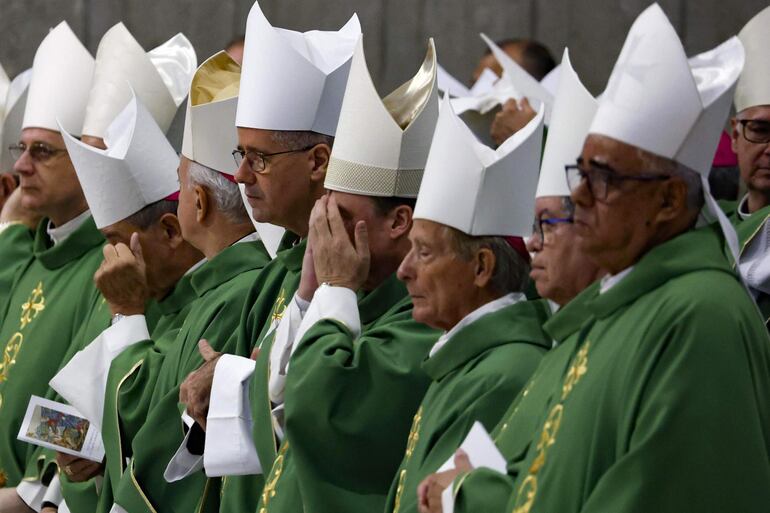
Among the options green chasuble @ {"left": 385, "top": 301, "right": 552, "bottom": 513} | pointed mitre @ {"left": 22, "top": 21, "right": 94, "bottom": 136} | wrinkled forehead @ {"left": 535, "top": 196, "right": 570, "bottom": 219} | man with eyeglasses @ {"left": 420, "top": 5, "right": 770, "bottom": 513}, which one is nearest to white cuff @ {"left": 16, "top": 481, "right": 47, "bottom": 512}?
pointed mitre @ {"left": 22, "top": 21, "right": 94, "bottom": 136}

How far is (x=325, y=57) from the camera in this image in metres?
5.36

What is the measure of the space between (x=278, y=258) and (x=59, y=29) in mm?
2670

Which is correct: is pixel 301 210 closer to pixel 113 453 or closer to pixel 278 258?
pixel 278 258

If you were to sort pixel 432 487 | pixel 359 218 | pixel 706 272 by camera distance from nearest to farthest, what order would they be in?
pixel 706 272 → pixel 432 487 → pixel 359 218

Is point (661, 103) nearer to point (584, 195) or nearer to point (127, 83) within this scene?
point (584, 195)

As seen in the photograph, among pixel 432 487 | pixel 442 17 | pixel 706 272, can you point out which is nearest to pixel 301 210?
pixel 432 487

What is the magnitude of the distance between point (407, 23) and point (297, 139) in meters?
3.79

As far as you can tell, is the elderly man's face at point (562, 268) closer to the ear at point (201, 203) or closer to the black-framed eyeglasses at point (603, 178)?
the black-framed eyeglasses at point (603, 178)

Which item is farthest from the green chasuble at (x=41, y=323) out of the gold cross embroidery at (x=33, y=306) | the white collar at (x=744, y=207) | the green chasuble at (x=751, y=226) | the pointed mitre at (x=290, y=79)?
the green chasuble at (x=751, y=226)

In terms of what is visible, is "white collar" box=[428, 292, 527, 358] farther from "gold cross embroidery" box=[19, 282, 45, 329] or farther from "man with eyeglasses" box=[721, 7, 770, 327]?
"gold cross embroidery" box=[19, 282, 45, 329]

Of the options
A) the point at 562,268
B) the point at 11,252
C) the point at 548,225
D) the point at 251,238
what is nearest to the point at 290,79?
the point at 251,238

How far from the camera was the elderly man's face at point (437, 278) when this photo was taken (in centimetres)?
418

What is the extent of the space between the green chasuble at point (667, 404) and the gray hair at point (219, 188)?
237cm

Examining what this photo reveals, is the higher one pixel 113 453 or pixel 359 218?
pixel 359 218
